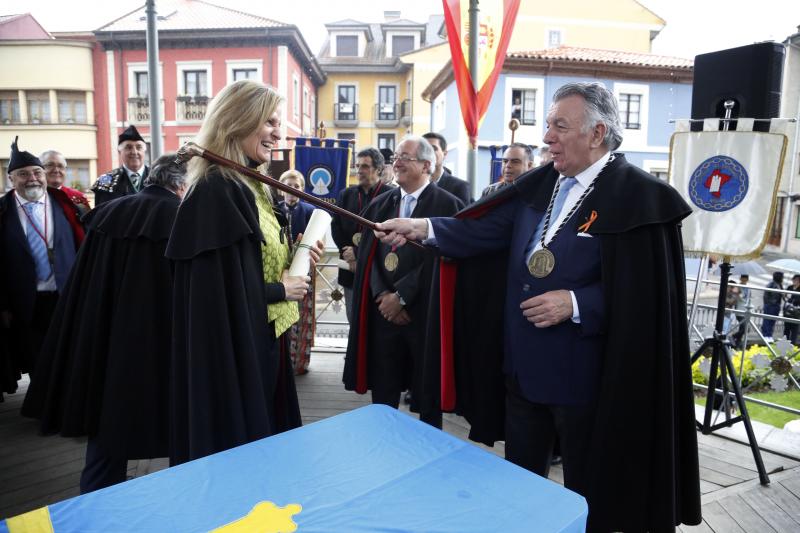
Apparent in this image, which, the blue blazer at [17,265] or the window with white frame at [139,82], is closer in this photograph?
the blue blazer at [17,265]

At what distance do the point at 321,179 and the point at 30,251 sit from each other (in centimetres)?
408

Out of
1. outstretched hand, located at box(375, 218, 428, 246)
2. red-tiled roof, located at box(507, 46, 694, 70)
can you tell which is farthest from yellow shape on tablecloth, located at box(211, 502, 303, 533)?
red-tiled roof, located at box(507, 46, 694, 70)

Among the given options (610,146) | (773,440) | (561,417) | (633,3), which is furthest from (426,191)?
(633,3)

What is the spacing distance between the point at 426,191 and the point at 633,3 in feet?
85.1

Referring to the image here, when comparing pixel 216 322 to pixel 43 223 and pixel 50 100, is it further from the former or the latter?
pixel 50 100

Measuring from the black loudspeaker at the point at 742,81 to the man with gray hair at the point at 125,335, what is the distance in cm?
316

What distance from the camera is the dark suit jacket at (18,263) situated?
13.4 feet

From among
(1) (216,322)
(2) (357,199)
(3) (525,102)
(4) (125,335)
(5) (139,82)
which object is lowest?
(4) (125,335)

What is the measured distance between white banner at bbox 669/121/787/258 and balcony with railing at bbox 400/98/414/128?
2565 centimetres

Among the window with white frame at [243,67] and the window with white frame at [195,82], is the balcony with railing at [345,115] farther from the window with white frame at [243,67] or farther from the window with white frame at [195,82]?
the window with white frame at [195,82]

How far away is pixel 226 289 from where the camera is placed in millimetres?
1948

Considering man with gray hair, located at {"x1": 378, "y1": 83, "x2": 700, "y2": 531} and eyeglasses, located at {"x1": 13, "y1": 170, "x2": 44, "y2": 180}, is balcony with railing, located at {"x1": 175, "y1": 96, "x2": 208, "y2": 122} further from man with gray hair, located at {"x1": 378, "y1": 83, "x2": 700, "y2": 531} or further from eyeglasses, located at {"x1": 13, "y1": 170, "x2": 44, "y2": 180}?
man with gray hair, located at {"x1": 378, "y1": 83, "x2": 700, "y2": 531}

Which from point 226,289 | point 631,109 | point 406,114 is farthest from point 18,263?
point 406,114

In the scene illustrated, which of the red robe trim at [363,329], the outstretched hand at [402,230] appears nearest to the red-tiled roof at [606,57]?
the red robe trim at [363,329]
